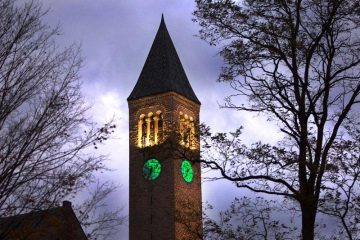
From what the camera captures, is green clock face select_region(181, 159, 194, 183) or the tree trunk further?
green clock face select_region(181, 159, 194, 183)

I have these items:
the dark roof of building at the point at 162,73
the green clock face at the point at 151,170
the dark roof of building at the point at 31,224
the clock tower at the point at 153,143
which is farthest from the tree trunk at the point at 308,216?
the dark roof of building at the point at 162,73

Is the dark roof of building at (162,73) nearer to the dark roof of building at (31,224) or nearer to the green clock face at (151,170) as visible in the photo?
the green clock face at (151,170)

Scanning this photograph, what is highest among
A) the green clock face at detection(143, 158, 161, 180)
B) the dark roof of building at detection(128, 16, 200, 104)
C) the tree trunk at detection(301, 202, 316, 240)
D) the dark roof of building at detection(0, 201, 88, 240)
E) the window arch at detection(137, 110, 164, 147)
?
the dark roof of building at detection(128, 16, 200, 104)

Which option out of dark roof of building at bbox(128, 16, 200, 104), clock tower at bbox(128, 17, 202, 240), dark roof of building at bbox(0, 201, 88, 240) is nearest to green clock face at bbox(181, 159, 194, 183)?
clock tower at bbox(128, 17, 202, 240)

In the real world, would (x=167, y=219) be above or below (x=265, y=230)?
above

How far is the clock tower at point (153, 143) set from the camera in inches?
2327

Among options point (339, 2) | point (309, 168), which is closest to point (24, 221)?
point (309, 168)

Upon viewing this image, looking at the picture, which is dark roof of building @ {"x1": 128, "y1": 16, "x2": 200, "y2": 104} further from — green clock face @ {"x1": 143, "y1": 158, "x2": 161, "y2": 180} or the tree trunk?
the tree trunk

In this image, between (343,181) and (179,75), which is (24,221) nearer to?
(343,181)

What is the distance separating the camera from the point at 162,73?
64.3m

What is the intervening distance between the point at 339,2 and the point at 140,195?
46.7 meters

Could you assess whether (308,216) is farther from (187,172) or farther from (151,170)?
(187,172)

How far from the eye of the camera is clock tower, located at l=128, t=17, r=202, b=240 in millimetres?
59094

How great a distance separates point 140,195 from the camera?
6112 centimetres
